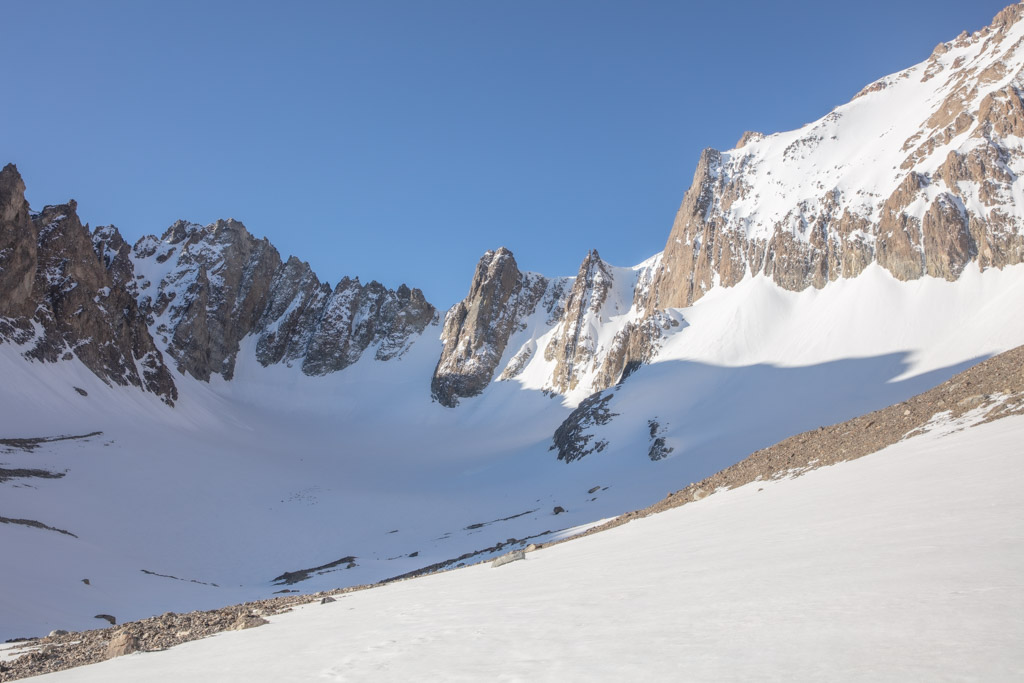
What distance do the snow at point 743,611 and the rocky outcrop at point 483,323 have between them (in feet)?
Result: 364

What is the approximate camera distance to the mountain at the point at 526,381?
38.4 m

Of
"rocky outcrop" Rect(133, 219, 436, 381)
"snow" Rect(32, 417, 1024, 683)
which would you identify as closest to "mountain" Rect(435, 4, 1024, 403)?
"rocky outcrop" Rect(133, 219, 436, 381)

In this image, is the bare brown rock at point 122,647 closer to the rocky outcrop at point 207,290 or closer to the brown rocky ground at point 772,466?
the brown rocky ground at point 772,466

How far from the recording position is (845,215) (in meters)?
71.6

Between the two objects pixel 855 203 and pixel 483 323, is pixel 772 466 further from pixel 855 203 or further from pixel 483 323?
pixel 483 323

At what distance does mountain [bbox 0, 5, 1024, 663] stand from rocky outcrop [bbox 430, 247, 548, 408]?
693 millimetres

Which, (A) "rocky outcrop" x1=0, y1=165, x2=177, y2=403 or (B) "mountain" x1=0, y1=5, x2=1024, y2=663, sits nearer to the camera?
(B) "mountain" x1=0, y1=5, x2=1024, y2=663

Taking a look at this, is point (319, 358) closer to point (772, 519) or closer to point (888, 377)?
point (888, 377)

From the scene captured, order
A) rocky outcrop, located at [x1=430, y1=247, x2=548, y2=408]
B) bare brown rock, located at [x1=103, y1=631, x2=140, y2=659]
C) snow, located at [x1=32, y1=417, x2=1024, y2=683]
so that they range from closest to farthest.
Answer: snow, located at [x1=32, y1=417, x2=1024, y2=683] → bare brown rock, located at [x1=103, y1=631, x2=140, y2=659] → rocky outcrop, located at [x1=430, y1=247, x2=548, y2=408]

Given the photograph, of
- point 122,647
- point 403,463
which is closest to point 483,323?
point 403,463

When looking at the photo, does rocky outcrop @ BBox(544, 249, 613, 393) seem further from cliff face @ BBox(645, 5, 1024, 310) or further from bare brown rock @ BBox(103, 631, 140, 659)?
bare brown rock @ BBox(103, 631, 140, 659)

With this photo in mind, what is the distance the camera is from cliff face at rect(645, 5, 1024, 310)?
200 feet

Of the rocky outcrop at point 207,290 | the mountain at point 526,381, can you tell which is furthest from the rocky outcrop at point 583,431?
the rocky outcrop at point 207,290

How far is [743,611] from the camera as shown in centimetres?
495
